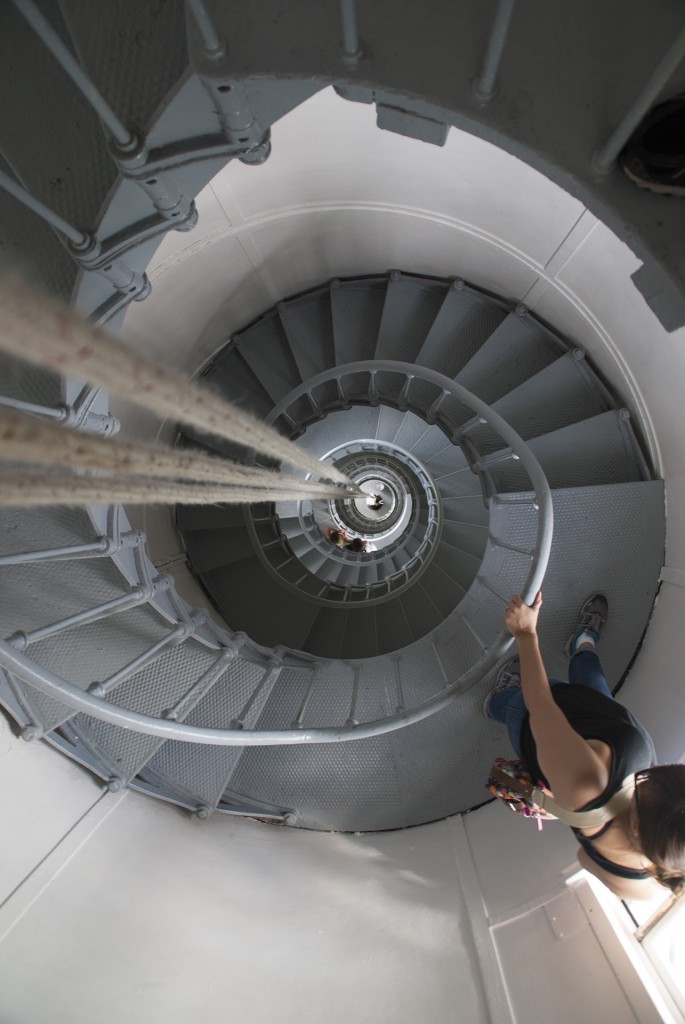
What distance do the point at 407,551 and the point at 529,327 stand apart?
10.9ft

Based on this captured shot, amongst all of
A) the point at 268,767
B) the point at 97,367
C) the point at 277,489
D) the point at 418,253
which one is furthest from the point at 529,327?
the point at 97,367

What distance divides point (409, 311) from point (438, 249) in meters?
0.57

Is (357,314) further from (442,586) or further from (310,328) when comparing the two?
(442,586)

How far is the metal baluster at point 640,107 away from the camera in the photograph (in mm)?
1063

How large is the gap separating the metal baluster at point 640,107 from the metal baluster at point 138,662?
2.54 meters

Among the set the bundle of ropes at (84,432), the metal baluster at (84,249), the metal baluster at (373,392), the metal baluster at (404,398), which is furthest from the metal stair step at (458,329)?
the bundle of ropes at (84,432)

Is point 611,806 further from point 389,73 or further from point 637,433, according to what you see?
point 637,433

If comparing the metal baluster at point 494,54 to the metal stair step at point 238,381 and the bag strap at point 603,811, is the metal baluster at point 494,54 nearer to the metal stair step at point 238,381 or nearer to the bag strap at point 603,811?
the bag strap at point 603,811

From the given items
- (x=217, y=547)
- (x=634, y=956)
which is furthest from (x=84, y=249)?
(x=217, y=547)

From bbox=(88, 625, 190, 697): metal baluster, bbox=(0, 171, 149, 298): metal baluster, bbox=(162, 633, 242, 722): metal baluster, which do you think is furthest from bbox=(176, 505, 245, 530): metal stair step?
bbox=(0, 171, 149, 298): metal baluster

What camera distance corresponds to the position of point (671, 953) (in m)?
2.17

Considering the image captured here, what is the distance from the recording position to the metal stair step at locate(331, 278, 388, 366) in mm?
4781

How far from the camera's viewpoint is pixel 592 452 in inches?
151

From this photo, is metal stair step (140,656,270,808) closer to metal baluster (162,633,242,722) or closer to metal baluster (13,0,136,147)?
metal baluster (162,633,242,722)
